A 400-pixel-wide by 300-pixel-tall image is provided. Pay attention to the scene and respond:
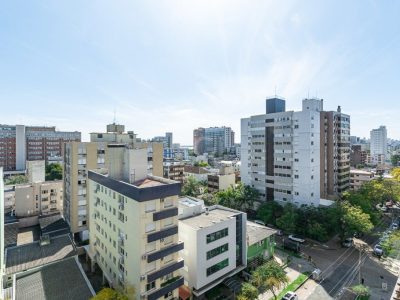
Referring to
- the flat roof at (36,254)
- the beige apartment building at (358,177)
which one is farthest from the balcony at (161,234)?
the beige apartment building at (358,177)

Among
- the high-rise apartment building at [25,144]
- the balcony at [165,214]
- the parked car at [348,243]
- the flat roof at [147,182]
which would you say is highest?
the high-rise apartment building at [25,144]

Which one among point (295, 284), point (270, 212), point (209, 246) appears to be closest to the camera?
point (209, 246)

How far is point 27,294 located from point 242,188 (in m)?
55.5

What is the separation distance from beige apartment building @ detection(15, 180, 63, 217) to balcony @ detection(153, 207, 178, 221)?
52.8m

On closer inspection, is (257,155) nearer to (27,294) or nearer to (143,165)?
(143,165)

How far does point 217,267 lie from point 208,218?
736cm

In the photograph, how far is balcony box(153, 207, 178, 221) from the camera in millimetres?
28859

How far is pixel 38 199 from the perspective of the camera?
66062mm

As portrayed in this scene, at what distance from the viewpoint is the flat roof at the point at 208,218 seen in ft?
120

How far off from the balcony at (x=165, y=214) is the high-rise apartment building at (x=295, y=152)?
45360mm

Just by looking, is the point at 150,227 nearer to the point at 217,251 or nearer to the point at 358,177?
the point at 217,251

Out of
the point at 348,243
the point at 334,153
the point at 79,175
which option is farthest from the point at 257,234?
the point at 334,153

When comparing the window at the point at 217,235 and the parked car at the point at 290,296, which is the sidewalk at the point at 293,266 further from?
the window at the point at 217,235

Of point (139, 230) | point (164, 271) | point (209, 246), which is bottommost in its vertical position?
point (164, 271)
